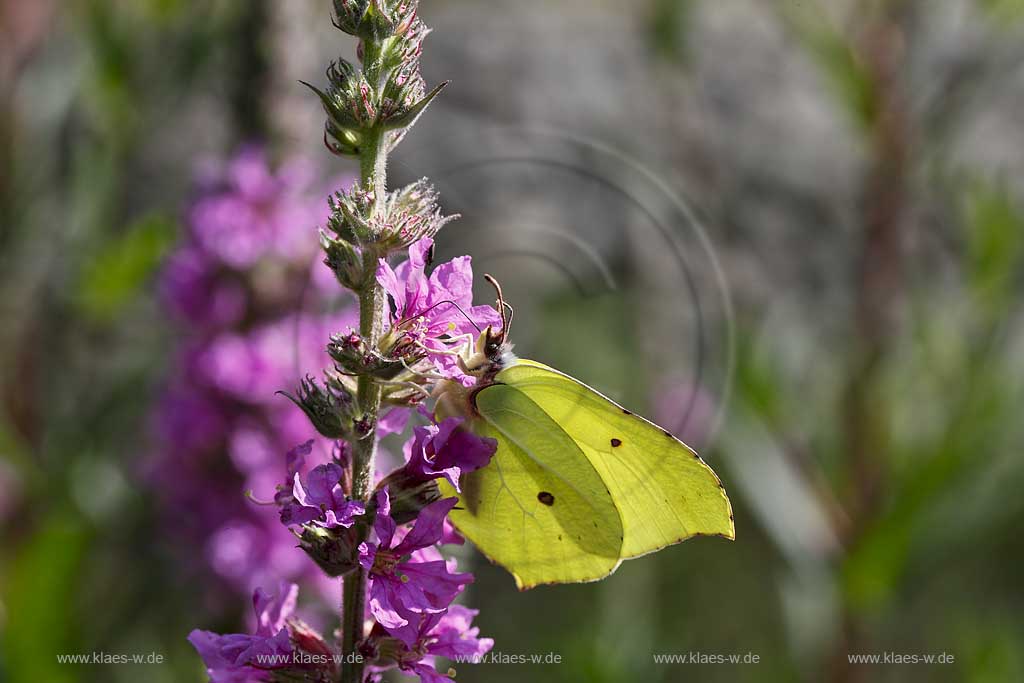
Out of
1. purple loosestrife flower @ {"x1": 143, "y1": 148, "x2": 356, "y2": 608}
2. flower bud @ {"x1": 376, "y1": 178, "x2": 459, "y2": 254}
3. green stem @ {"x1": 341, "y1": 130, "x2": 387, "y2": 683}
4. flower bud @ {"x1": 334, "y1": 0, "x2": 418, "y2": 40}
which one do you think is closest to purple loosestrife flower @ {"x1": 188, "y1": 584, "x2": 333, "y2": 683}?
green stem @ {"x1": 341, "y1": 130, "x2": 387, "y2": 683}

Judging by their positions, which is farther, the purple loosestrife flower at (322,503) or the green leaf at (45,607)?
the green leaf at (45,607)

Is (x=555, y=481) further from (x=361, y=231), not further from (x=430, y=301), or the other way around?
(x=361, y=231)

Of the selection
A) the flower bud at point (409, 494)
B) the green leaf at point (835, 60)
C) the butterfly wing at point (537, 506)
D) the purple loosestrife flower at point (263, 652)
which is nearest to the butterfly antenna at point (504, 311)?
the butterfly wing at point (537, 506)

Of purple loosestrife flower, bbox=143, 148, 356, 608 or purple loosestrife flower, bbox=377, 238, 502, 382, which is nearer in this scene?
purple loosestrife flower, bbox=377, 238, 502, 382

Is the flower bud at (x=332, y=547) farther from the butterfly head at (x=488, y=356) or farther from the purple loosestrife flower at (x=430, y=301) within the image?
the butterfly head at (x=488, y=356)

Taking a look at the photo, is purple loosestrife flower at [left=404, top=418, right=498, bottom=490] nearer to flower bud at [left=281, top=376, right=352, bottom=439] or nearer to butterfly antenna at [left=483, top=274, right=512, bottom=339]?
flower bud at [left=281, top=376, right=352, bottom=439]

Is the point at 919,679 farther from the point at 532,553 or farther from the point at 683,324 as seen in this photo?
the point at 532,553
